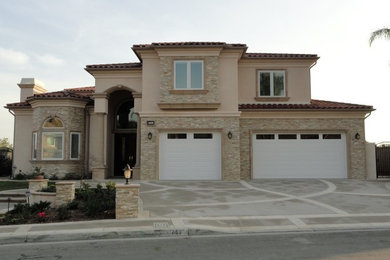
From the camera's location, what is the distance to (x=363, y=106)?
1795cm

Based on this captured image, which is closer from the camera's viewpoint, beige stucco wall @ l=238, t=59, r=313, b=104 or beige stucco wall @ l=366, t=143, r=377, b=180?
beige stucco wall @ l=366, t=143, r=377, b=180

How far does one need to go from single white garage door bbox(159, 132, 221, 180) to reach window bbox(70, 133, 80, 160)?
564 cm

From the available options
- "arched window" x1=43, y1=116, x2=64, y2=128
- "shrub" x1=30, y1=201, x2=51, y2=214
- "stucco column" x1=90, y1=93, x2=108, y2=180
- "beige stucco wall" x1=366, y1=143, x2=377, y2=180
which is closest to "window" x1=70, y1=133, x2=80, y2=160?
"stucco column" x1=90, y1=93, x2=108, y2=180

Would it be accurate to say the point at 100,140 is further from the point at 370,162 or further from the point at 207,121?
the point at 370,162

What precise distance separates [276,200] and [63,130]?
43.7ft

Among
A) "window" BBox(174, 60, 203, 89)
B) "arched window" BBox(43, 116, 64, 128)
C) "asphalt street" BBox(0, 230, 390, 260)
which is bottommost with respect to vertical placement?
"asphalt street" BBox(0, 230, 390, 260)

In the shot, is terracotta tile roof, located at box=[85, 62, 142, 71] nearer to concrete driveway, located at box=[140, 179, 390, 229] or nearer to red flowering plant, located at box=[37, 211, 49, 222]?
concrete driveway, located at box=[140, 179, 390, 229]

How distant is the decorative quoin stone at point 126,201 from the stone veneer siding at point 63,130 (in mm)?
11255

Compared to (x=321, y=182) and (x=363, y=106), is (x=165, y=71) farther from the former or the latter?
(x=363, y=106)

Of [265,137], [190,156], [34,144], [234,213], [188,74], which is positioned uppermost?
[188,74]

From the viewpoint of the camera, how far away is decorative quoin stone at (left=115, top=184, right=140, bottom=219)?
8.83 metres

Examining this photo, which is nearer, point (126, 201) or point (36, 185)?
point (126, 201)

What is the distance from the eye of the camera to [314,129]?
18047 mm

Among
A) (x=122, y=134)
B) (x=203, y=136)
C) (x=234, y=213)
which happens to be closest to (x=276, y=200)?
(x=234, y=213)
